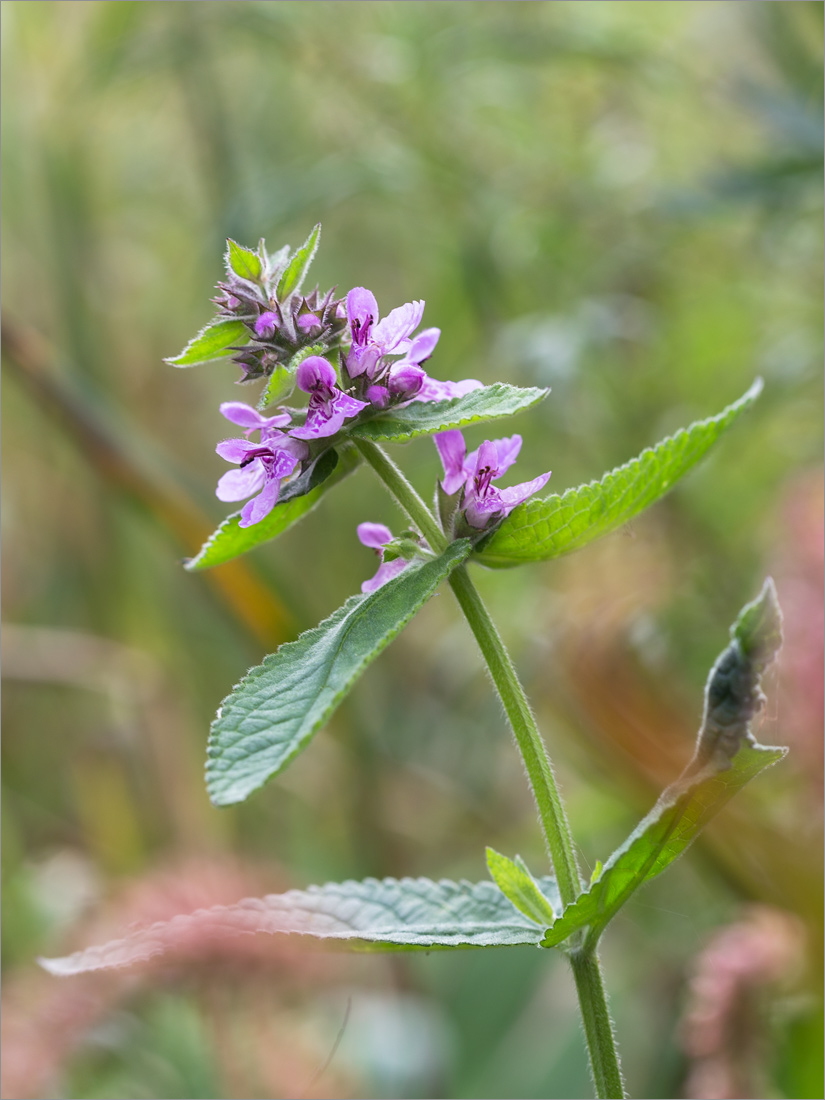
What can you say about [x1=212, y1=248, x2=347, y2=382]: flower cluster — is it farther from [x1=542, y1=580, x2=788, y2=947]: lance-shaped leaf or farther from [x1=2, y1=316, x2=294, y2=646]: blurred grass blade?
[x1=2, y1=316, x2=294, y2=646]: blurred grass blade

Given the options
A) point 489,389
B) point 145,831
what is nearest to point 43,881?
point 145,831

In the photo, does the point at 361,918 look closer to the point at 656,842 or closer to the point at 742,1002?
the point at 656,842

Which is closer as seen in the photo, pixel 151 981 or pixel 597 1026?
pixel 597 1026

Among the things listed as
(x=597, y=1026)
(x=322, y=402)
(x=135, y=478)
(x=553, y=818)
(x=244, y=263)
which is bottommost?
(x=597, y=1026)

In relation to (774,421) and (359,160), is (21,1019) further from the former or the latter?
(774,421)

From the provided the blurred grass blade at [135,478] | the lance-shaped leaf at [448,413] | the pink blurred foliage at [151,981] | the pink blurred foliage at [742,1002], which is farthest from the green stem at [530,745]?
the blurred grass blade at [135,478]

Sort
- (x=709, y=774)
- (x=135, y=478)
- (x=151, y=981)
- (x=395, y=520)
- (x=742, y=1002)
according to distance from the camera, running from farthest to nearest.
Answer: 1. (x=395, y=520)
2. (x=135, y=478)
3. (x=151, y=981)
4. (x=742, y=1002)
5. (x=709, y=774)

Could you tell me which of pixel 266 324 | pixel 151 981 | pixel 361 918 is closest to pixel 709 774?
pixel 361 918
